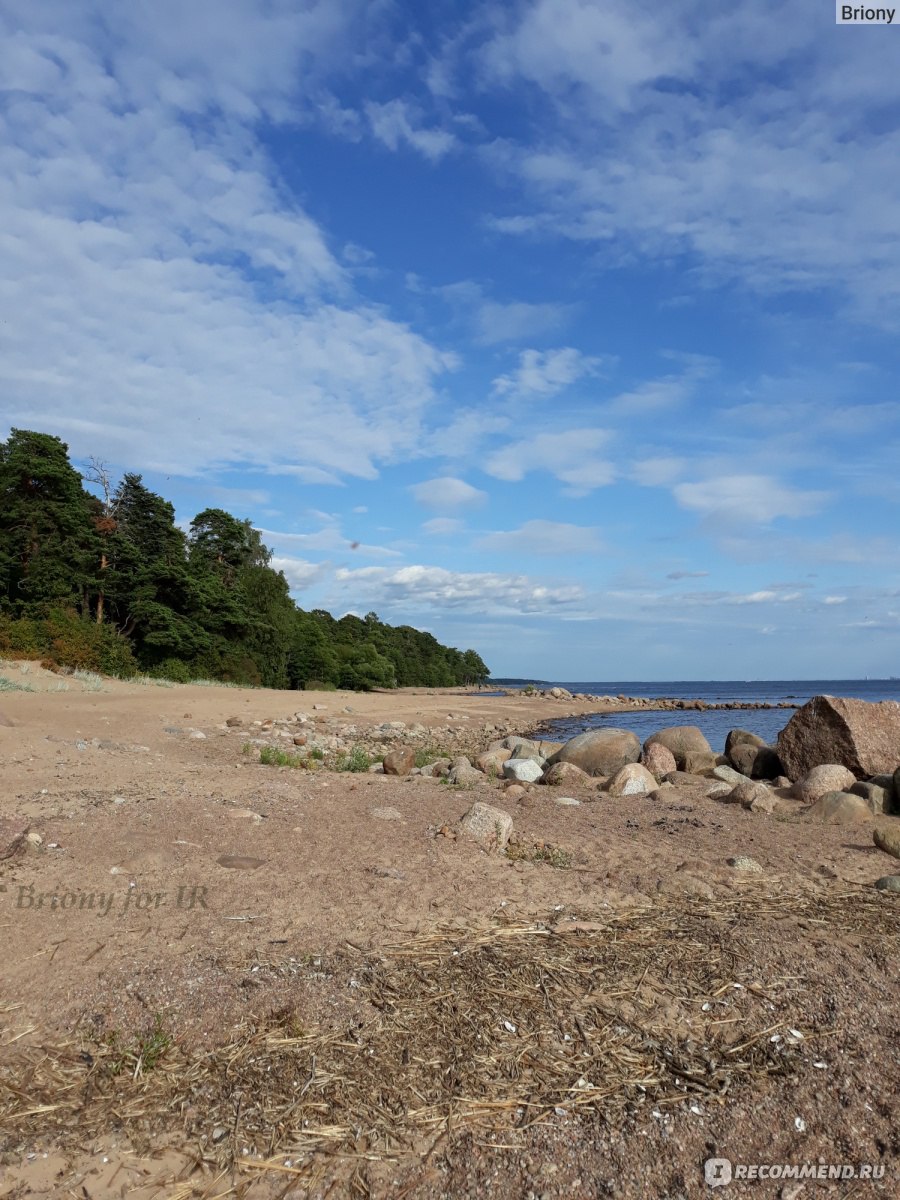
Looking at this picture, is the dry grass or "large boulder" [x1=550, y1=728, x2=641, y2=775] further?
"large boulder" [x1=550, y1=728, x2=641, y2=775]

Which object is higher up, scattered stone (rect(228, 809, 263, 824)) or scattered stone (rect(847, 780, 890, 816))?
scattered stone (rect(228, 809, 263, 824))

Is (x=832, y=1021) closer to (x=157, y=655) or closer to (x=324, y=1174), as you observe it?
(x=324, y=1174)

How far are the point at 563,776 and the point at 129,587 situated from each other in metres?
26.5

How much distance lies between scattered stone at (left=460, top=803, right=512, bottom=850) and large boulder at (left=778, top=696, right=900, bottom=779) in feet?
26.4

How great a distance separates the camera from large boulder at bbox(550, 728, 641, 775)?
43.8 ft

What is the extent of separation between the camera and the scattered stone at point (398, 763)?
11688 millimetres

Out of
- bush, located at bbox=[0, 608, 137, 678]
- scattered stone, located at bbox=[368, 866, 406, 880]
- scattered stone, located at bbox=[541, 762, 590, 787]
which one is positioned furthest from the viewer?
Result: bush, located at bbox=[0, 608, 137, 678]

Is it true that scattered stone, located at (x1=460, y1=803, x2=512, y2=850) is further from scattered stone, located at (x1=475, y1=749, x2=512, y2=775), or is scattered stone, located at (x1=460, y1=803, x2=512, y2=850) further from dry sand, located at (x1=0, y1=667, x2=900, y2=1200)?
scattered stone, located at (x1=475, y1=749, x2=512, y2=775)

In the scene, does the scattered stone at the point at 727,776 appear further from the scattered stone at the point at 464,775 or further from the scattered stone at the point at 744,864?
the scattered stone at the point at 744,864

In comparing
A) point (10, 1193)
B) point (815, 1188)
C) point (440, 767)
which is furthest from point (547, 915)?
point (440, 767)

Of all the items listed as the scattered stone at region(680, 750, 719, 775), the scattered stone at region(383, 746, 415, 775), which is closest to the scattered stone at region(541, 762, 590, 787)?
the scattered stone at region(383, 746, 415, 775)

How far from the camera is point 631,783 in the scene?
9.94 m

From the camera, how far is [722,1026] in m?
3.01

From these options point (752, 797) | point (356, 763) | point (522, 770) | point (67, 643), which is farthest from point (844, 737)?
point (67, 643)
